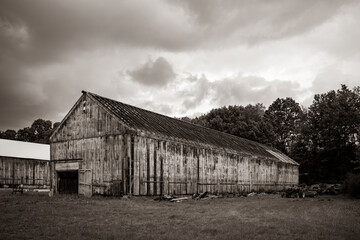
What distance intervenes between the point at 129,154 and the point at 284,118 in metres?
70.8

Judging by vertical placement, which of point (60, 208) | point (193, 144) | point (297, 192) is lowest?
point (297, 192)

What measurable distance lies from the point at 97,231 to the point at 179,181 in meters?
18.2

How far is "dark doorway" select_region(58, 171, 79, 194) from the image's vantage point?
2903 cm

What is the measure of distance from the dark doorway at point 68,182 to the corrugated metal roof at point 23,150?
54.1 ft

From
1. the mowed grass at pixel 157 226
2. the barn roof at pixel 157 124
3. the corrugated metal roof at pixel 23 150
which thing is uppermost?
the barn roof at pixel 157 124

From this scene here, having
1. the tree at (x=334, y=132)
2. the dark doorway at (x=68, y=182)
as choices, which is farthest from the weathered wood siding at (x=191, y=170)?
the tree at (x=334, y=132)

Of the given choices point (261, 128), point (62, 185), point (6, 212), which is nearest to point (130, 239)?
point (6, 212)

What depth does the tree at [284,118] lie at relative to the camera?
3332 inches

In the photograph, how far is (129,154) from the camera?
2444 cm

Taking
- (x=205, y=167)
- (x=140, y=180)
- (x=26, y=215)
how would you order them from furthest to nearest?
(x=205, y=167) → (x=140, y=180) → (x=26, y=215)

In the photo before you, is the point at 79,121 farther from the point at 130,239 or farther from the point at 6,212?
the point at 130,239

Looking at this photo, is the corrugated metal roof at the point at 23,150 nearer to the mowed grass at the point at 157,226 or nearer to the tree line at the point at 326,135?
the mowed grass at the point at 157,226

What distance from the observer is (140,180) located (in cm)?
2488

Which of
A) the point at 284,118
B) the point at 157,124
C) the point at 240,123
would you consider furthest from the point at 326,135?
the point at 157,124
